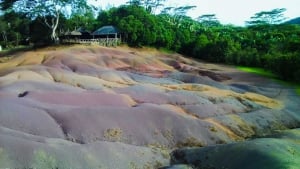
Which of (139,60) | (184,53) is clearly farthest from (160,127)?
(184,53)

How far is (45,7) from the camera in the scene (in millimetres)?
93688

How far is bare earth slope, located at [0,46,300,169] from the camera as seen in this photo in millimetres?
27578

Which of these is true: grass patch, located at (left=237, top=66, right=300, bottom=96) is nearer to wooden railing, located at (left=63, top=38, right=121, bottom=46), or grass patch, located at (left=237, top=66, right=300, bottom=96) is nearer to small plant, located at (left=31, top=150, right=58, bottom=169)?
wooden railing, located at (left=63, top=38, right=121, bottom=46)

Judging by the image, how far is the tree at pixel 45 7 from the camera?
93.4 metres

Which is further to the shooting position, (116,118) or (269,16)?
(269,16)

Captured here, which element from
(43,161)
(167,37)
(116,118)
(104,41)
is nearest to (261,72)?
(167,37)

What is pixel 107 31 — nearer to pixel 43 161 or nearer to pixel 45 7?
pixel 45 7

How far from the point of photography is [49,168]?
1006 inches

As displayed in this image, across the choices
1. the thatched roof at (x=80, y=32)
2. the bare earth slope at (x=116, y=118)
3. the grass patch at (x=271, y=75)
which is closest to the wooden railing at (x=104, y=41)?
the thatched roof at (x=80, y=32)

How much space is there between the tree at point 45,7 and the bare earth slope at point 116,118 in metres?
30.8

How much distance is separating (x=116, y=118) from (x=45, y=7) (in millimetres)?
63766

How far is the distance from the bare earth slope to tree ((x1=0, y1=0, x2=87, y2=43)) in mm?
30844

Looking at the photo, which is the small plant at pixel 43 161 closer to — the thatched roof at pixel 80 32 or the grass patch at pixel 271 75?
the grass patch at pixel 271 75

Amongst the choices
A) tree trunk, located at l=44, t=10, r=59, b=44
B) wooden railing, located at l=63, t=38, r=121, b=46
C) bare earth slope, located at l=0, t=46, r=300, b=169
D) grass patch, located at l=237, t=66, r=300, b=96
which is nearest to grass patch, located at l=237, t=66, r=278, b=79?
grass patch, located at l=237, t=66, r=300, b=96
